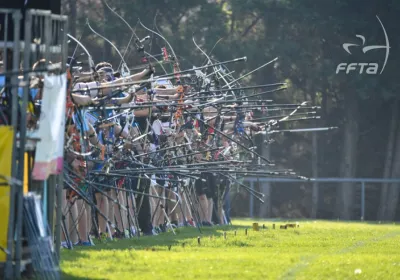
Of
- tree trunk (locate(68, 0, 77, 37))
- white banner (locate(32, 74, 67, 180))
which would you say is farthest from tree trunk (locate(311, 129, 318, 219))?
white banner (locate(32, 74, 67, 180))

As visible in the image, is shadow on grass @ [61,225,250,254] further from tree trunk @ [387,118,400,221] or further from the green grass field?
tree trunk @ [387,118,400,221]

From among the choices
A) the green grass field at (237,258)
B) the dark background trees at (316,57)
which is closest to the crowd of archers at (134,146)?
the green grass field at (237,258)

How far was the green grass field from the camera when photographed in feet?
44.0

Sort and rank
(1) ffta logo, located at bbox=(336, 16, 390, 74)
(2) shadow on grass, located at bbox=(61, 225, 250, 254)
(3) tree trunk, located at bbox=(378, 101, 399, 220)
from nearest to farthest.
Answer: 1. (2) shadow on grass, located at bbox=(61, 225, 250, 254)
2. (1) ffta logo, located at bbox=(336, 16, 390, 74)
3. (3) tree trunk, located at bbox=(378, 101, 399, 220)

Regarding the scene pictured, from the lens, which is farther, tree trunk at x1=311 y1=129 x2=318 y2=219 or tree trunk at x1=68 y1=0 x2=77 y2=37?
tree trunk at x1=311 y1=129 x2=318 y2=219

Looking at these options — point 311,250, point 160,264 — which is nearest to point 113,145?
point 311,250

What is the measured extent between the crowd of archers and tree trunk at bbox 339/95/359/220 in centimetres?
1736

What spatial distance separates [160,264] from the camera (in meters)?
14.4

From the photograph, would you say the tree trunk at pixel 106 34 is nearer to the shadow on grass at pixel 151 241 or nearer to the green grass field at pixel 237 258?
the shadow on grass at pixel 151 241

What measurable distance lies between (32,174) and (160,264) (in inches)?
82.0

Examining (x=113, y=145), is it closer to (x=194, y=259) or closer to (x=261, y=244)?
(x=261, y=244)

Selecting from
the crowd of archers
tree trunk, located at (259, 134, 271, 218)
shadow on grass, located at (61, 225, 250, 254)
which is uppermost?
the crowd of archers

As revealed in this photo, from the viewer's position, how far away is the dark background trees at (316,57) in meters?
43.9

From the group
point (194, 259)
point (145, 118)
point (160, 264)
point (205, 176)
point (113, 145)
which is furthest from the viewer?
point (205, 176)
